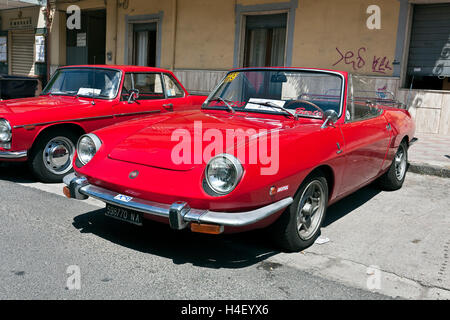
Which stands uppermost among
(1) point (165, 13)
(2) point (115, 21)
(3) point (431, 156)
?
→ (1) point (165, 13)

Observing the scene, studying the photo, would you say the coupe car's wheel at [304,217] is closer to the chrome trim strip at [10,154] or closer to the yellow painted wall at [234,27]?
the chrome trim strip at [10,154]

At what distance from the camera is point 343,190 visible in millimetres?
4098

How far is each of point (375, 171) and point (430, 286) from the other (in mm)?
1824

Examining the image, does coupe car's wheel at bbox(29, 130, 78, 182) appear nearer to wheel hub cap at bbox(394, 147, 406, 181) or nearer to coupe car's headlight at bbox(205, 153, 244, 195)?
coupe car's headlight at bbox(205, 153, 244, 195)

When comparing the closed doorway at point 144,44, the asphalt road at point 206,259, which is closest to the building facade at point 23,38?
the closed doorway at point 144,44

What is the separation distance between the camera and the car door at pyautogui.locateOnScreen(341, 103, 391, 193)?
4.11 meters

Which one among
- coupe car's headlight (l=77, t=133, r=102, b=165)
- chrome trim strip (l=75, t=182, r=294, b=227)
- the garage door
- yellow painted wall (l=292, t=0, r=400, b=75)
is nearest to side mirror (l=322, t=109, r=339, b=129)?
chrome trim strip (l=75, t=182, r=294, b=227)

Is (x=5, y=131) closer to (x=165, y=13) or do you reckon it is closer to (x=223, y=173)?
(x=223, y=173)

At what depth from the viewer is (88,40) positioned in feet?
56.1

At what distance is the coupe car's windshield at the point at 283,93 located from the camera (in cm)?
422

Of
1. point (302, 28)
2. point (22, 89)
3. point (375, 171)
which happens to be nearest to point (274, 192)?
point (375, 171)

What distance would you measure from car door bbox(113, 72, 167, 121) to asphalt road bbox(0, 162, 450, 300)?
191 cm

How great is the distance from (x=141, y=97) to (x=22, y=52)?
13.4 metres
